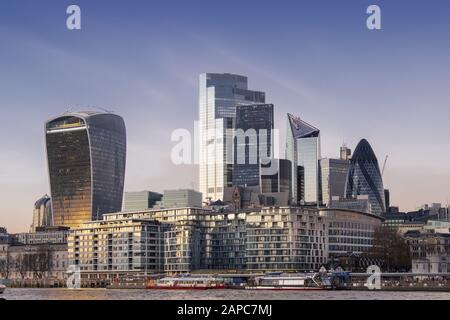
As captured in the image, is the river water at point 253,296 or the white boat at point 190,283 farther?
the white boat at point 190,283

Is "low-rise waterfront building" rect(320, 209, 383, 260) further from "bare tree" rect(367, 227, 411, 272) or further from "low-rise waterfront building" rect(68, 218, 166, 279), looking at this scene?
"low-rise waterfront building" rect(68, 218, 166, 279)

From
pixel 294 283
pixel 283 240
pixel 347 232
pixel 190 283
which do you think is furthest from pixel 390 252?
pixel 190 283

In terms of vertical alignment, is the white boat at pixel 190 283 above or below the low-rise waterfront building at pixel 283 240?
below

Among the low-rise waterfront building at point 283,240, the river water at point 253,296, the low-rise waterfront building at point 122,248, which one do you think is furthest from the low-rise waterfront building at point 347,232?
the river water at point 253,296

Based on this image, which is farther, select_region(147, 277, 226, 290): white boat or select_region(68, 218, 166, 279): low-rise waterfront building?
select_region(68, 218, 166, 279): low-rise waterfront building

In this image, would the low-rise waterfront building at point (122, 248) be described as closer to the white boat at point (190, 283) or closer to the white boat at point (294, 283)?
the white boat at point (190, 283)

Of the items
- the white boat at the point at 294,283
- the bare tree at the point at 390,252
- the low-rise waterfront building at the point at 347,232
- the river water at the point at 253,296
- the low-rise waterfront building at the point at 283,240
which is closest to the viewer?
the river water at the point at 253,296

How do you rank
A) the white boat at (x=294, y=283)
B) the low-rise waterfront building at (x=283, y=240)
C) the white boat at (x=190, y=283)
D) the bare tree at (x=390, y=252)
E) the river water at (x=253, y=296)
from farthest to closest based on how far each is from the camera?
the bare tree at (x=390, y=252)
the low-rise waterfront building at (x=283, y=240)
the white boat at (x=190, y=283)
the white boat at (x=294, y=283)
the river water at (x=253, y=296)

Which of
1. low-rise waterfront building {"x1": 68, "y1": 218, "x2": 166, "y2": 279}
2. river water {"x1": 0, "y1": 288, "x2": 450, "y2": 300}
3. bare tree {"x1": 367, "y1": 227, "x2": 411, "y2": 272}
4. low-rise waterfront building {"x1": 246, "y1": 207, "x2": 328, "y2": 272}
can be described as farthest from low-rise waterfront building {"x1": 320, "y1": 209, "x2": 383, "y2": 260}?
river water {"x1": 0, "y1": 288, "x2": 450, "y2": 300}

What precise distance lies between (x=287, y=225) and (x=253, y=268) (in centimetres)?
1074

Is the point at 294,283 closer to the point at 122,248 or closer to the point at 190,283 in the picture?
the point at 190,283

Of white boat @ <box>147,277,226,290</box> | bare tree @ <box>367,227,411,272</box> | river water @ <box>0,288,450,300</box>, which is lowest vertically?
white boat @ <box>147,277,226,290</box>

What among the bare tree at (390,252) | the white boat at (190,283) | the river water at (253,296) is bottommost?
the white boat at (190,283)

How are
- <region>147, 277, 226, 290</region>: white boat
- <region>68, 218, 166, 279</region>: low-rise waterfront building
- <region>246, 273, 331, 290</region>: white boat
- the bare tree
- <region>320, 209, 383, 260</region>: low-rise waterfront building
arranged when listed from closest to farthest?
<region>246, 273, 331, 290</region>: white boat → <region>147, 277, 226, 290</region>: white boat → <region>320, 209, 383, 260</region>: low-rise waterfront building → <region>68, 218, 166, 279</region>: low-rise waterfront building → the bare tree
